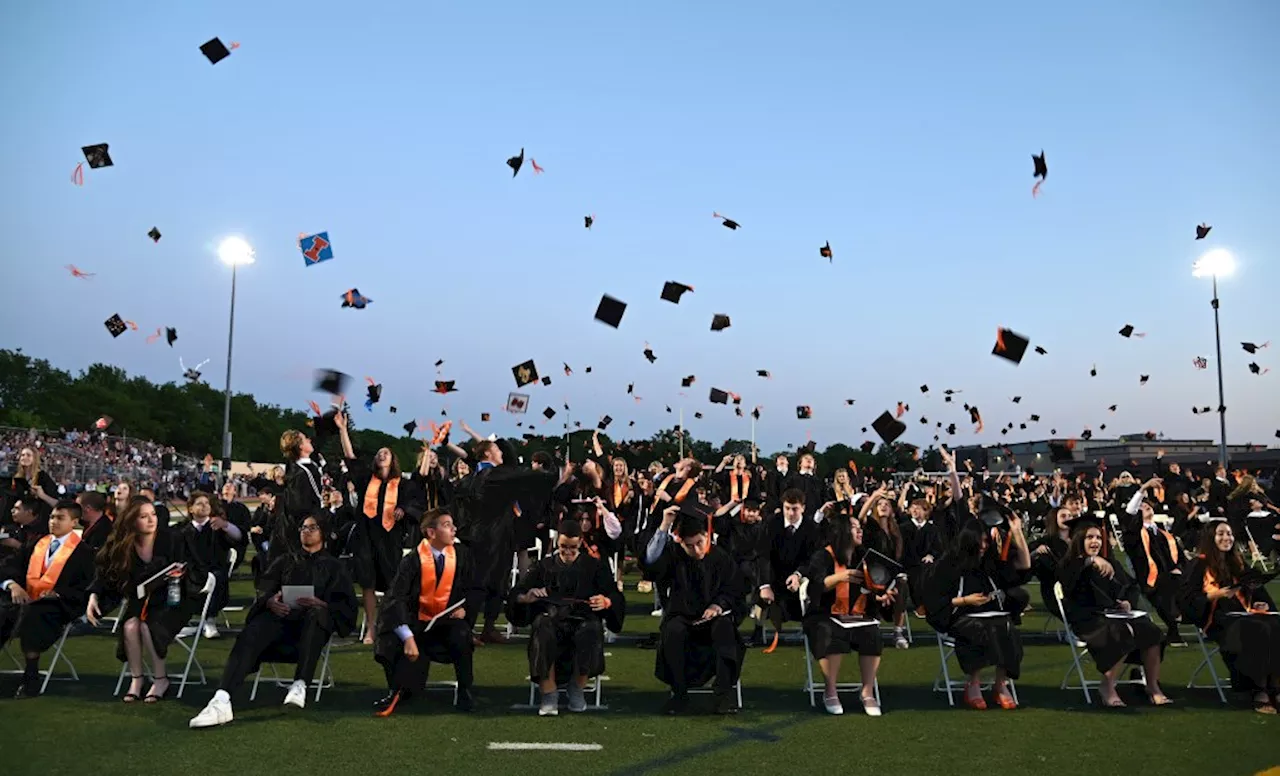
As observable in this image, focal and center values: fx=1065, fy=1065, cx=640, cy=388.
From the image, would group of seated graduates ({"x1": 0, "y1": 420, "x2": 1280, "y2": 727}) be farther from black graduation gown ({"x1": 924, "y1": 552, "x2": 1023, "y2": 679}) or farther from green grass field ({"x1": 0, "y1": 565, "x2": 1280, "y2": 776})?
green grass field ({"x1": 0, "y1": 565, "x2": 1280, "y2": 776})

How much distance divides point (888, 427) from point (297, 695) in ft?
23.5

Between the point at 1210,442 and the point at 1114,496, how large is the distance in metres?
57.8

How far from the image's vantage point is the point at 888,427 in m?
12.2

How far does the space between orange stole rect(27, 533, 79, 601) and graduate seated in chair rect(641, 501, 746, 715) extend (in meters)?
4.76

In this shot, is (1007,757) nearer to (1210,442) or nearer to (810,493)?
(810,493)

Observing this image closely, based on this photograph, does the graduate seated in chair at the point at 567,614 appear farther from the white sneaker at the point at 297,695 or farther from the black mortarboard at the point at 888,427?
the black mortarboard at the point at 888,427

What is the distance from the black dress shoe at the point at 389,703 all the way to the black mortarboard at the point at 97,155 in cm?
1263

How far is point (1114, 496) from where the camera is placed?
21.2m

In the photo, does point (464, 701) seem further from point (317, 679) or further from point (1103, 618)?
point (1103, 618)

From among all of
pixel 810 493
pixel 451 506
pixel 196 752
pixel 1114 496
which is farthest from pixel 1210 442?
pixel 196 752

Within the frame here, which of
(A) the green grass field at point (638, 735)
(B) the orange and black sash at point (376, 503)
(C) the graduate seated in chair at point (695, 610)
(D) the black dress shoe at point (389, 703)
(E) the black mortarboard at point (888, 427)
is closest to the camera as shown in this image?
(A) the green grass field at point (638, 735)

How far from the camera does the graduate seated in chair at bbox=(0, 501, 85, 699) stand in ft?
27.0

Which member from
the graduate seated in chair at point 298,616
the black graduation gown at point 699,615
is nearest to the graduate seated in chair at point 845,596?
the black graduation gown at point 699,615

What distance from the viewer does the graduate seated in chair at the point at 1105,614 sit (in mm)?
7961
